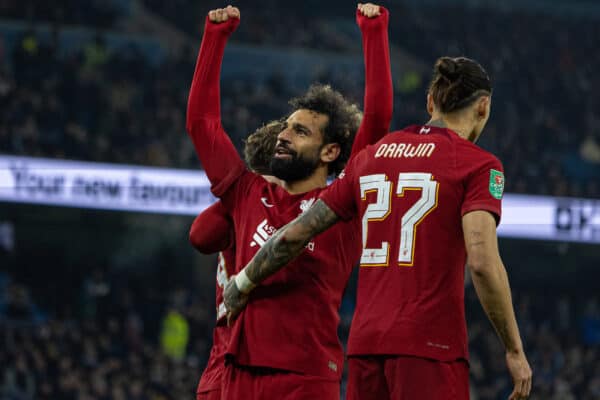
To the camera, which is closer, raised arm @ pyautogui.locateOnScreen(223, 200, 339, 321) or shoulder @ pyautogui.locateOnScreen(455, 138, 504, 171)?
shoulder @ pyautogui.locateOnScreen(455, 138, 504, 171)

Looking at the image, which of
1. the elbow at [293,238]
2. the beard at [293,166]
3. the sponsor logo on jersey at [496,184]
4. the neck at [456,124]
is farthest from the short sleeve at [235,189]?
the sponsor logo on jersey at [496,184]

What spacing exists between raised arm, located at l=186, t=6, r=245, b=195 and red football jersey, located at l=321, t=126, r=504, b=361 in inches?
34.7

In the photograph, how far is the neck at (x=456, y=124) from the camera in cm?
362

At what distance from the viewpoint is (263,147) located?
14.7ft

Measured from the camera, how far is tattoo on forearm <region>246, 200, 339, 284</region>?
3701 millimetres

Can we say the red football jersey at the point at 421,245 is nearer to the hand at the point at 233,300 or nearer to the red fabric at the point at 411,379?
the red fabric at the point at 411,379

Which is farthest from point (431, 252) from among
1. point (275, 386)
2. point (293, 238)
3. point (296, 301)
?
point (275, 386)

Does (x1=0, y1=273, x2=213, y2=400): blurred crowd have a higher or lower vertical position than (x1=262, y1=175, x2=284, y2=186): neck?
lower

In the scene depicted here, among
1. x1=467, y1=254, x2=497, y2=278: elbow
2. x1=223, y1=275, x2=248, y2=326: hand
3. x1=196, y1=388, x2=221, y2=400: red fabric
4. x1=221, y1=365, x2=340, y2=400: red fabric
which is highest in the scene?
x1=467, y1=254, x2=497, y2=278: elbow

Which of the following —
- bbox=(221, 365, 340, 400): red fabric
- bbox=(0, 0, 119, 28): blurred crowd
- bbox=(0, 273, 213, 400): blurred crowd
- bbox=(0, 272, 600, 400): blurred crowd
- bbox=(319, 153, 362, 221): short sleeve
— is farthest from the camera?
bbox=(0, 0, 119, 28): blurred crowd

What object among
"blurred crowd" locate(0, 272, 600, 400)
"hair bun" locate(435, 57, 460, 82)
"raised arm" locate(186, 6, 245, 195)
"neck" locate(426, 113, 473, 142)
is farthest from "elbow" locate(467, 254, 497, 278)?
"blurred crowd" locate(0, 272, 600, 400)

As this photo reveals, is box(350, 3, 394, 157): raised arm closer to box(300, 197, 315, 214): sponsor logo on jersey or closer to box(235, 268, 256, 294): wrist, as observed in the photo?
box(300, 197, 315, 214): sponsor logo on jersey

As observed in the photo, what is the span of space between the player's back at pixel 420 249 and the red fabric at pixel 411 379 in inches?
1.4

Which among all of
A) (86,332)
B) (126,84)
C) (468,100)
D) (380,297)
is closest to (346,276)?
(380,297)
